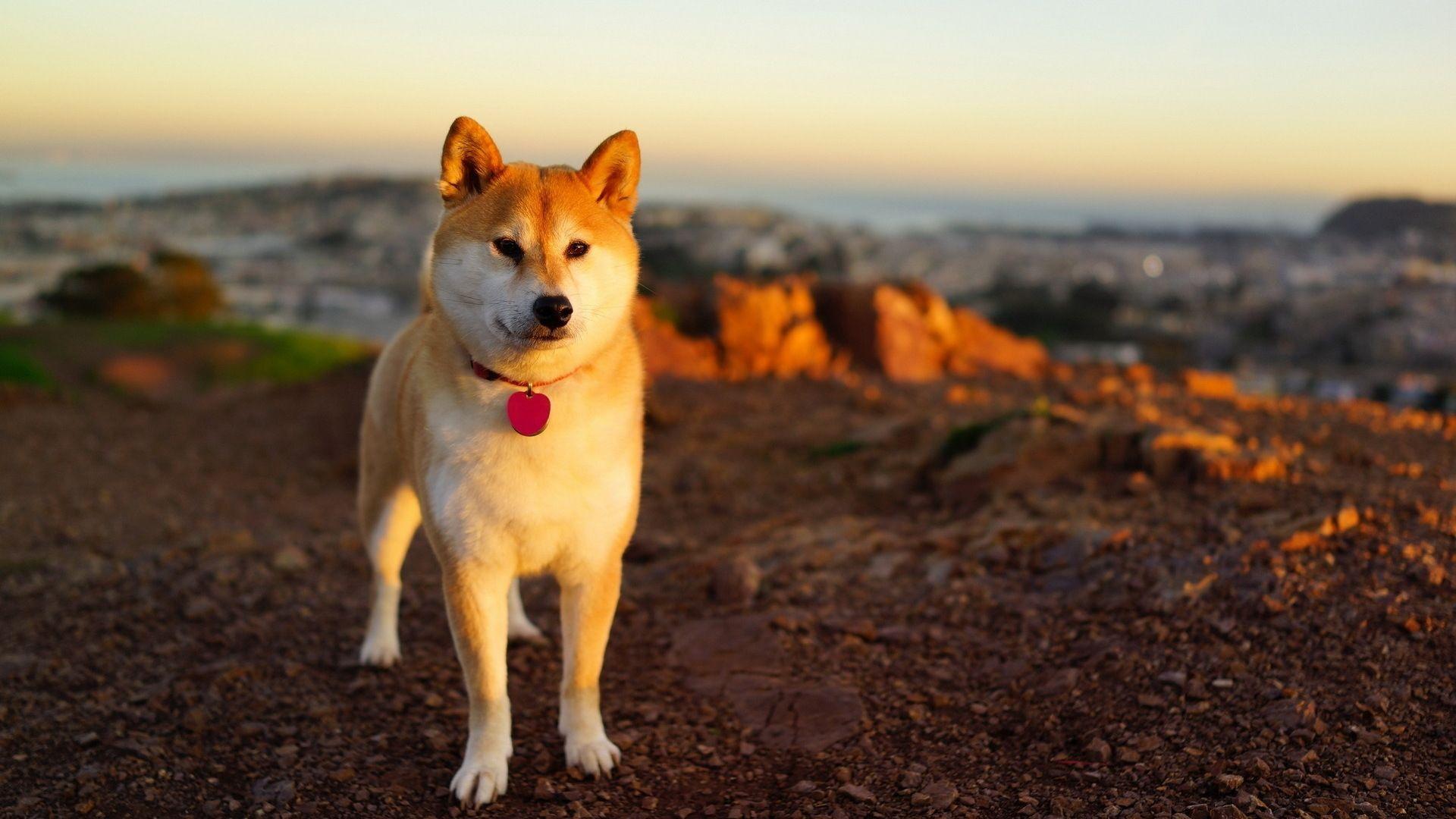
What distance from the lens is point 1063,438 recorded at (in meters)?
6.99

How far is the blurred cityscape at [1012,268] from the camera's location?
15.7m

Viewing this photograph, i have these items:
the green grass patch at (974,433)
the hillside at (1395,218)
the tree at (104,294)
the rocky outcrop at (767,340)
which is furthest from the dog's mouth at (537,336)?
the hillside at (1395,218)

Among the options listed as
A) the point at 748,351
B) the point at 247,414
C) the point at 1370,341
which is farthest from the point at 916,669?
the point at 1370,341

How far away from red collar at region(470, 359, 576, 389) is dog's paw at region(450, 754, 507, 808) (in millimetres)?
1562

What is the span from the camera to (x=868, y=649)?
5090 millimetres

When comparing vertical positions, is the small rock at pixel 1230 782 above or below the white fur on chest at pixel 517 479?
below

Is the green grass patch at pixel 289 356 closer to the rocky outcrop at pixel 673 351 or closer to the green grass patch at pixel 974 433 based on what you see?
the rocky outcrop at pixel 673 351

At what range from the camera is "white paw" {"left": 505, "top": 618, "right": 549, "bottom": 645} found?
18.3 feet

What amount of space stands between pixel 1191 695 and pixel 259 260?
3133 cm

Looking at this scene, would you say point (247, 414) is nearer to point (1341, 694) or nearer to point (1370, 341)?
point (1341, 694)

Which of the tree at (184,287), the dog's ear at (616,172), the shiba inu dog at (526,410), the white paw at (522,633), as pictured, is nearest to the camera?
the shiba inu dog at (526,410)

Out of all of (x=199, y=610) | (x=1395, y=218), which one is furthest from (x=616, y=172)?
(x=1395, y=218)

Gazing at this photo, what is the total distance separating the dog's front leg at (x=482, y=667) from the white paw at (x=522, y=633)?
4.67ft

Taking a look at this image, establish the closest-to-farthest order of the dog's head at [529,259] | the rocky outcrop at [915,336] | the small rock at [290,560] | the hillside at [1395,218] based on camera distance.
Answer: the dog's head at [529,259]
the small rock at [290,560]
the rocky outcrop at [915,336]
the hillside at [1395,218]
